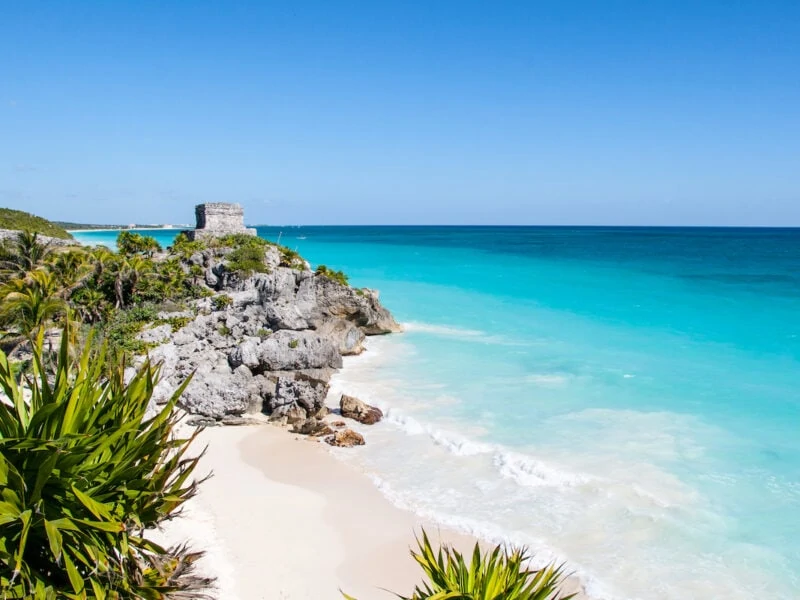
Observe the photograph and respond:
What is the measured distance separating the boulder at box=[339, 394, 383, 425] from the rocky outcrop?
3cm

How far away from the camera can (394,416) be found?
13289mm

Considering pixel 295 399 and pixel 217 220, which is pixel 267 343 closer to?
pixel 295 399

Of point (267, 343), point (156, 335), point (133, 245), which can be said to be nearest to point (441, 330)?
point (267, 343)

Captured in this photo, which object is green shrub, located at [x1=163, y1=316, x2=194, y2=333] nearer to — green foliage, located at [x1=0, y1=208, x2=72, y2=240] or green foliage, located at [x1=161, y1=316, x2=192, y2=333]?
green foliage, located at [x1=161, y1=316, x2=192, y2=333]

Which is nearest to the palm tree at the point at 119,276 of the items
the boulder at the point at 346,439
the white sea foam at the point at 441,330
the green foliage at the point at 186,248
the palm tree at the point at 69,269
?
the palm tree at the point at 69,269

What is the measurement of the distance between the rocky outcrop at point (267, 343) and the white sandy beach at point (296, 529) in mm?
1802

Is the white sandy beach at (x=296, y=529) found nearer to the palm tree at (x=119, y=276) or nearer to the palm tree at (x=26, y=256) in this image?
the palm tree at (x=119, y=276)

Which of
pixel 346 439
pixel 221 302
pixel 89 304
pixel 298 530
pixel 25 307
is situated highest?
pixel 25 307

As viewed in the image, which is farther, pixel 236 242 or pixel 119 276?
Answer: pixel 236 242

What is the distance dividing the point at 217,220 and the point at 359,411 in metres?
20.2

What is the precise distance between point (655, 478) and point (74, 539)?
10045mm

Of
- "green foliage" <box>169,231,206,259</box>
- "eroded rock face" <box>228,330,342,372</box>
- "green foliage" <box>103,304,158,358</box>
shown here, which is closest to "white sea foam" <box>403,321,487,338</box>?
"eroded rock face" <box>228,330,342,372</box>

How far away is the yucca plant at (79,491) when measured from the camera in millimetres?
3859

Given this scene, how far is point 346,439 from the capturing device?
11.8 m
